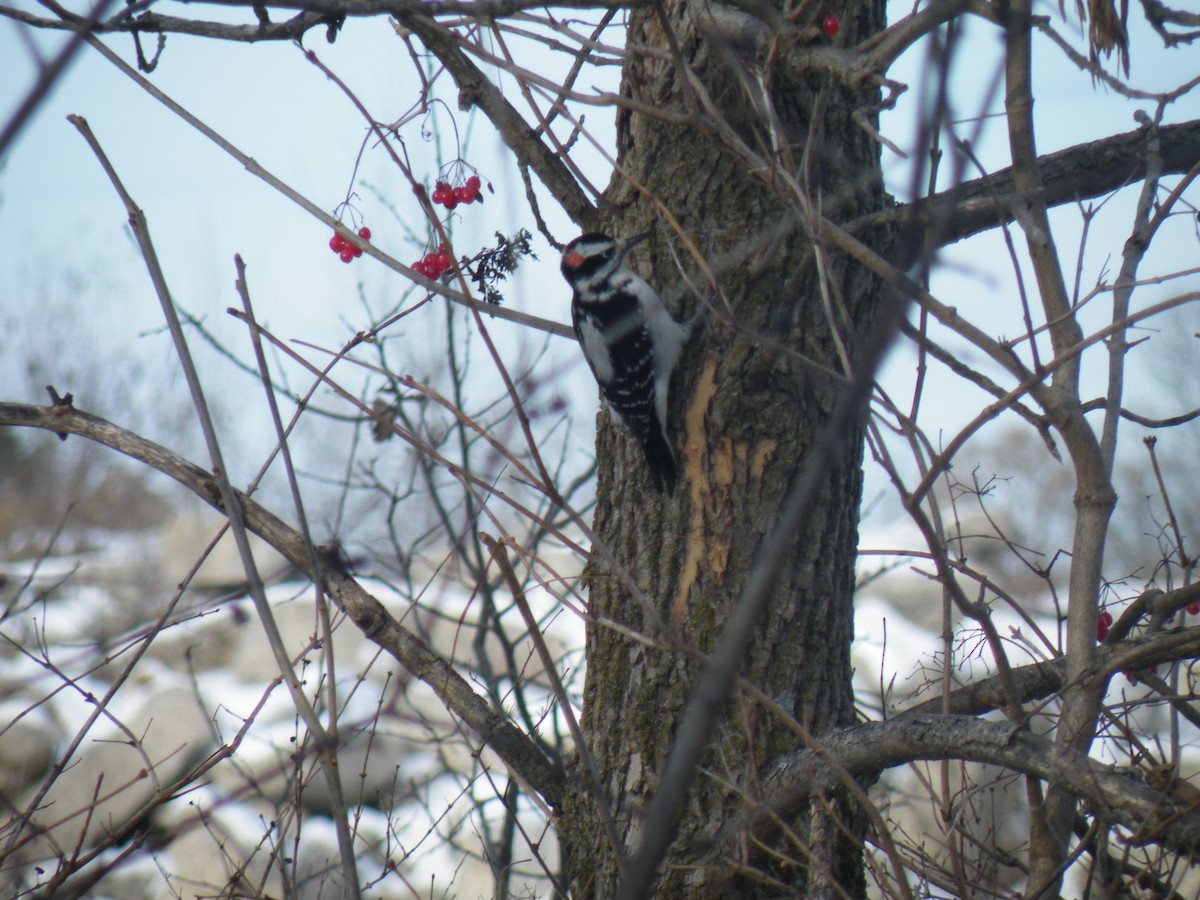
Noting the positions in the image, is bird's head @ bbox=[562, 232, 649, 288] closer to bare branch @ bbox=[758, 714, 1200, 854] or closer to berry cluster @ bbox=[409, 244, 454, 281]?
berry cluster @ bbox=[409, 244, 454, 281]

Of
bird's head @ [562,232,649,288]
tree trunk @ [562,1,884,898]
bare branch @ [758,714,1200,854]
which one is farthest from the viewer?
bird's head @ [562,232,649,288]

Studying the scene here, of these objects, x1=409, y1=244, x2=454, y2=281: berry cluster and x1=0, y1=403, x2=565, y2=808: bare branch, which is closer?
x1=0, y1=403, x2=565, y2=808: bare branch

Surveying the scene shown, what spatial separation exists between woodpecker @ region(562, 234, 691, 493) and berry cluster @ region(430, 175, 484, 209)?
40 centimetres

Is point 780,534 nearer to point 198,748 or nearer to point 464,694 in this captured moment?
point 464,694

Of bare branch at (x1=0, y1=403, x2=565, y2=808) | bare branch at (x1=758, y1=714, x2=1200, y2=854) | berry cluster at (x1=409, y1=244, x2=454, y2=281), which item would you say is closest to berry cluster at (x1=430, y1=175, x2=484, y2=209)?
berry cluster at (x1=409, y1=244, x2=454, y2=281)

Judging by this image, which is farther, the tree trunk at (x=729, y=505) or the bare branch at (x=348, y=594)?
the tree trunk at (x=729, y=505)

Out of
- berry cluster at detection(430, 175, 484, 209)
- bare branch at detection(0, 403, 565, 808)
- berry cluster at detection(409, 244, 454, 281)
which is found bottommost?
bare branch at detection(0, 403, 565, 808)

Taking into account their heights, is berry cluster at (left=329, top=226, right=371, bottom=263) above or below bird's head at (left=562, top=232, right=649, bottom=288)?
below

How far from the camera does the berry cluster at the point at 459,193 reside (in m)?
2.88

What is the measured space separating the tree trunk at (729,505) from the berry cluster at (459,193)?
1.46 feet

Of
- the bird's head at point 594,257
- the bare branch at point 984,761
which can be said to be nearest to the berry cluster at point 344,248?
the bird's head at point 594,257

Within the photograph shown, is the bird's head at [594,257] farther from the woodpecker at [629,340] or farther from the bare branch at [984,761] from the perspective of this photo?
the bare branch at [984,761]

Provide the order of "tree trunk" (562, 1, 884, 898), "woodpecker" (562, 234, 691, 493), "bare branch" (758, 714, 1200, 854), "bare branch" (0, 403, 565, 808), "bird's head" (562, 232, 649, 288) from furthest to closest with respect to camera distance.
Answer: "bird's head" (562, 232, 649, 288), "woodpecker" (562, 234, 691, 493), "tree trunk" (562, 1, 884, 898), "bare branch" (0, 403, 565, 808), "bare branch" (758, 714, 1200, 854)

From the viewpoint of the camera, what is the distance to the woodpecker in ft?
9.16
